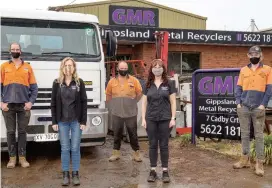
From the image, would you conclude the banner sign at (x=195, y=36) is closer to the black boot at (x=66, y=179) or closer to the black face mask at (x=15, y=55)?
the black face mask at (x=15, y=55)

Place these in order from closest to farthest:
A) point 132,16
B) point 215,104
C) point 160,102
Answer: point 160,102 → point 215,104 → point 132,16

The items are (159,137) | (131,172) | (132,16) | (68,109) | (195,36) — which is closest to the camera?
(68,109)

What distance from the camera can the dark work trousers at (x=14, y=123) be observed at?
641 centimetres

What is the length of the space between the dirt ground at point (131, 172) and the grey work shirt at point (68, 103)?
1.02 m

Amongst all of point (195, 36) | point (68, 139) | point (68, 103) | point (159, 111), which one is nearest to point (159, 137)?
point (159, 111)

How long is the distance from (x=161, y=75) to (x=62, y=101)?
153 cm

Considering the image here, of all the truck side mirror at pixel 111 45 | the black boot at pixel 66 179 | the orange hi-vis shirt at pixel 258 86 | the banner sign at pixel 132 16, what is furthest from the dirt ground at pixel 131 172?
the banner sign at pixel 132 16

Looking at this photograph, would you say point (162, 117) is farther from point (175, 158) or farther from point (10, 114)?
point (10, 114)

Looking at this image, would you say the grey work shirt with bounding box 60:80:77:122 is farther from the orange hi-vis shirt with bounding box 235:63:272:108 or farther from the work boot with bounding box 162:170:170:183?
the orange hi-vis shirt with bounding box 235:63:272:108

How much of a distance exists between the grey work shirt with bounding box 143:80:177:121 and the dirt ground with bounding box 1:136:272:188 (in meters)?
1.00

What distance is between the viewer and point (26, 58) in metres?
6.72

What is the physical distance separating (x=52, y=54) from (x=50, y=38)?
1.09 feet

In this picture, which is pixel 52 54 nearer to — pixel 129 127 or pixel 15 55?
Result: pixel 15 55

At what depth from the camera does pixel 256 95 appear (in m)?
6.18
